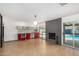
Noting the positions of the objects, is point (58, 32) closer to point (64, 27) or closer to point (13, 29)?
point (64, 27)

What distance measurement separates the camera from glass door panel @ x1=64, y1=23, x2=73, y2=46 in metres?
6.94

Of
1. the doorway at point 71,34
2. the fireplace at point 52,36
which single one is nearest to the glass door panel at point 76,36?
the doorway at point 71,34

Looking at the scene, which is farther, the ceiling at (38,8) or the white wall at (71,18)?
the white wall at (71,18)

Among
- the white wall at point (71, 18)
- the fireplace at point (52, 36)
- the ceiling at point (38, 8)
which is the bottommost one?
the fireplace at point (52, 36)

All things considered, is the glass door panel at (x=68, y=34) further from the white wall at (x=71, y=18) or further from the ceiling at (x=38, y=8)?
the ceiling at (x=38, y=8)

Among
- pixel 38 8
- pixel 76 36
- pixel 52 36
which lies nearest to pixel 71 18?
pixel 76 36

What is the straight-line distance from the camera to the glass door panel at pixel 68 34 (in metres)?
6.94

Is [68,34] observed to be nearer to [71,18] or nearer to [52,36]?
[71,18]

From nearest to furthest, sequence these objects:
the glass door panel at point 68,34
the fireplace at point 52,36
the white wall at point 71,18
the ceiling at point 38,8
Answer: the ceiling at point 38,8 → the white wall at point 71,18 → the glass door panel at point 68,34 → the fireplace at point 52,36

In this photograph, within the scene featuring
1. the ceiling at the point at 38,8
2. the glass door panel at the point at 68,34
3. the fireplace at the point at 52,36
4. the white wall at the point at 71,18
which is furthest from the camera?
the fireplace at the point at 52,36

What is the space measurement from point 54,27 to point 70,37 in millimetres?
2360

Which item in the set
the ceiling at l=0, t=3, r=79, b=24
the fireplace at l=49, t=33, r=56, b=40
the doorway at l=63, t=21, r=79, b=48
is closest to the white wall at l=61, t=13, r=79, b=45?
the doorway at l=63, t=21, r=79, b=48

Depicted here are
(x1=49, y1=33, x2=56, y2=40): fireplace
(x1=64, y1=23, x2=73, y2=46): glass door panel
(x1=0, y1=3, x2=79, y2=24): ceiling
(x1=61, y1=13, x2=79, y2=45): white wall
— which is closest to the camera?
(x1=0, y1=3, x2=79, y2=24): ceiling

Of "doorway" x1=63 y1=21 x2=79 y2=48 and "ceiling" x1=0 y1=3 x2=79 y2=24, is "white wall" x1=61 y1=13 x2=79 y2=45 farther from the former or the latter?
"ceiling" x1=0 y1=3 x2=79 y2=24
